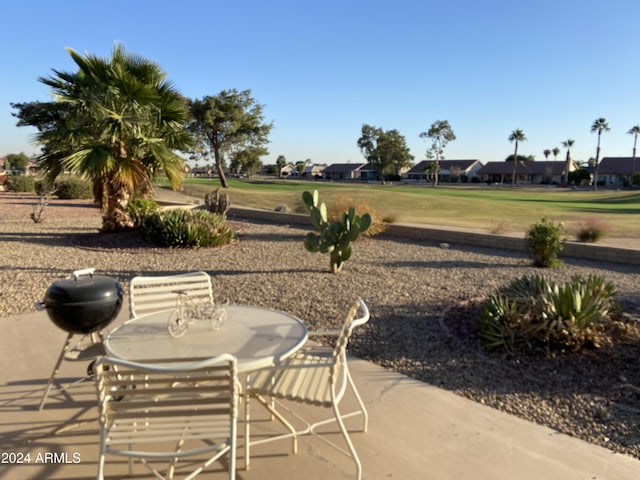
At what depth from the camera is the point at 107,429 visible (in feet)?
8.20

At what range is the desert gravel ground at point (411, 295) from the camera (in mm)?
4185

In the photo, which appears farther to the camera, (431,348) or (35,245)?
(35,245)

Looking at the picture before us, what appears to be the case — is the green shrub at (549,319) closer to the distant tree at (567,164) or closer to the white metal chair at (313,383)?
the white metal chair at (313,383)

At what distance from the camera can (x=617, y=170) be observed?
88500 millimetres

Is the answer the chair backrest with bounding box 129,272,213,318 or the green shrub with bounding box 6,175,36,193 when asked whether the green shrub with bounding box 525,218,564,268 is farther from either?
the green shrub with bounding box 6,175,36,193

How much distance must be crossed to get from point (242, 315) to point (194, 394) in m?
1.26

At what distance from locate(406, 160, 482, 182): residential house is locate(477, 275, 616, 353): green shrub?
9642cm

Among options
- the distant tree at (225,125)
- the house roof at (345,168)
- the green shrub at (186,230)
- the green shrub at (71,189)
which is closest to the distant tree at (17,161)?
the distant tree at (225,125)

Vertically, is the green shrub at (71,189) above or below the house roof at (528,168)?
below

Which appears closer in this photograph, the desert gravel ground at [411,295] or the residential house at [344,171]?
the desert gravel ground at [411,295]

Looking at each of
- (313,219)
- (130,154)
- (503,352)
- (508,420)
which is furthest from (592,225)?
(130,154)

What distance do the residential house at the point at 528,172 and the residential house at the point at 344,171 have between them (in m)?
33.6

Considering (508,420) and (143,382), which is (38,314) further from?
(508,420)

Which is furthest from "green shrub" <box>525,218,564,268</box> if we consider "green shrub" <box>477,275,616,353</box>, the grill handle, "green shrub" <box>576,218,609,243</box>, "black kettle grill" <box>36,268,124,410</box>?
the grill handle
